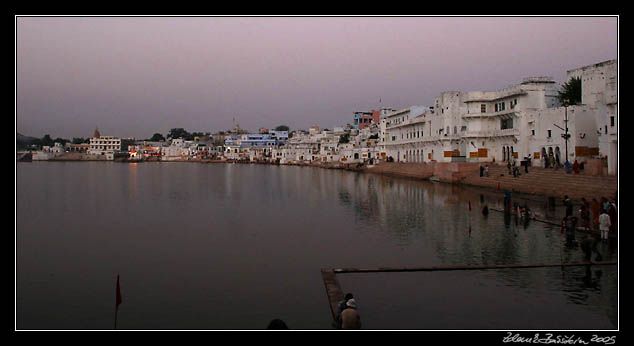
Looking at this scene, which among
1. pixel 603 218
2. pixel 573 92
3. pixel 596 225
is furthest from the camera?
pixel 573 92

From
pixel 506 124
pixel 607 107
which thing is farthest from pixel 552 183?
pixel 506 124

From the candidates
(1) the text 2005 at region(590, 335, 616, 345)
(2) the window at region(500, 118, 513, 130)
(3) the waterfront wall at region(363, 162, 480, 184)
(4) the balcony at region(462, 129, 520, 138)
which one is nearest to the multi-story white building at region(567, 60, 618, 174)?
(4) the balcony at region(462, 129, 520, 138)

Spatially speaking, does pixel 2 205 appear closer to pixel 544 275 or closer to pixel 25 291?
pixel 25 291

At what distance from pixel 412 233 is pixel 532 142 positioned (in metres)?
24.3

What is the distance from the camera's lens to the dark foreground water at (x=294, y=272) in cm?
989

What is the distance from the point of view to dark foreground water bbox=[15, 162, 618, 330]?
9891mm

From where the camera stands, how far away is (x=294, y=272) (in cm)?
1334

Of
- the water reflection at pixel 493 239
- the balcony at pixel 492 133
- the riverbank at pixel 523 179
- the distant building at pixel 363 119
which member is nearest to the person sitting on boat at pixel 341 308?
the water reflection at pixel 493 239

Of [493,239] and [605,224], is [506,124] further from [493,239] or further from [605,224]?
[605,224]

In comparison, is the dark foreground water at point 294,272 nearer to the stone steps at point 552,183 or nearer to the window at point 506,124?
the stone steps at point 552,183

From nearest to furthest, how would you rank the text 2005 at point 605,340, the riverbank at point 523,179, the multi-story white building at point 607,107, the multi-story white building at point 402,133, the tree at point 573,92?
the text 2005 at point 605,340
the riverbank at point 523,179
the multi-story white building at point 607,107
the tree at point 573,92
the multi-story white building at point 402,133

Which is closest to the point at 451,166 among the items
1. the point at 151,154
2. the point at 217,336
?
the point at 217,336

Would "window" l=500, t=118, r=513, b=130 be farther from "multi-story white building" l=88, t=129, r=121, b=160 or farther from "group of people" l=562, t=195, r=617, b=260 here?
"multi-story white building" l=88, t=129, r=121, b=160

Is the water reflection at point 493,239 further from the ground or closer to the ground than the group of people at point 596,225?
closer to the ground
